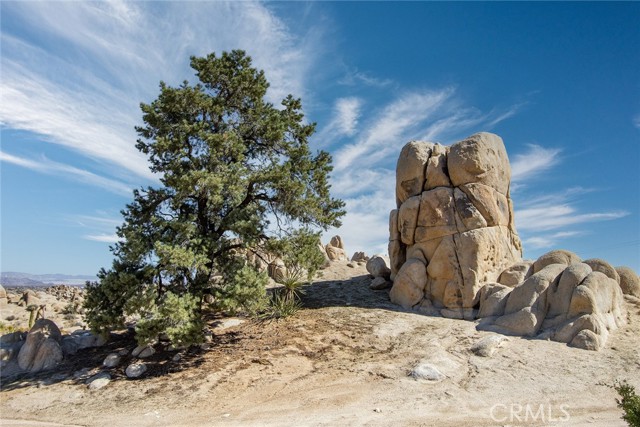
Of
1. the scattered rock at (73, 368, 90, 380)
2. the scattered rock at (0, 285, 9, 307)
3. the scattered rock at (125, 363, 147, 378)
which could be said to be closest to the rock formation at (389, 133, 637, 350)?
the scattered rock at (125, 363, 147, 378)

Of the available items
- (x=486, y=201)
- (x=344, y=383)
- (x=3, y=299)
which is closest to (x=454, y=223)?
(x=486, y=201)

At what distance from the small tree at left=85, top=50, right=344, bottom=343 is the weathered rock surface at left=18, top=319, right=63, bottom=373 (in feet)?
9.09

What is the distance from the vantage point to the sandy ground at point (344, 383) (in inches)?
386

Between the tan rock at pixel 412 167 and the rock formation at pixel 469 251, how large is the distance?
6 centimetres

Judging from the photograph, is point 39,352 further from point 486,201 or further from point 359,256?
point 359,256

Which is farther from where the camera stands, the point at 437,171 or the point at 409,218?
the point at 409,218

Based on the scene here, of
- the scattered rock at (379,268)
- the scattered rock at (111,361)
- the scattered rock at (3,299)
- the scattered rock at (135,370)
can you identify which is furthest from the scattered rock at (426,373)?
the scattered rock at (3,299)

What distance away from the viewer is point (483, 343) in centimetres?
1373

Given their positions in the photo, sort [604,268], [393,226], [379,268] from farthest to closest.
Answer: [379,268]
[393,226]
[604,268]

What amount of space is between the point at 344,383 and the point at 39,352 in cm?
1219

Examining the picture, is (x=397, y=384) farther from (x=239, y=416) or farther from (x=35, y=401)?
(x=35, y=401)

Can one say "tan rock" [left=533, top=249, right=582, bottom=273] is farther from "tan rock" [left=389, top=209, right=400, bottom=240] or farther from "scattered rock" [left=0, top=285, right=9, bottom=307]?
"scattered rock" [left=0, top=285, right=9, bottom=307]

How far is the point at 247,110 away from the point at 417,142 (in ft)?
34.1

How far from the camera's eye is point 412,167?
2250 centimetres
